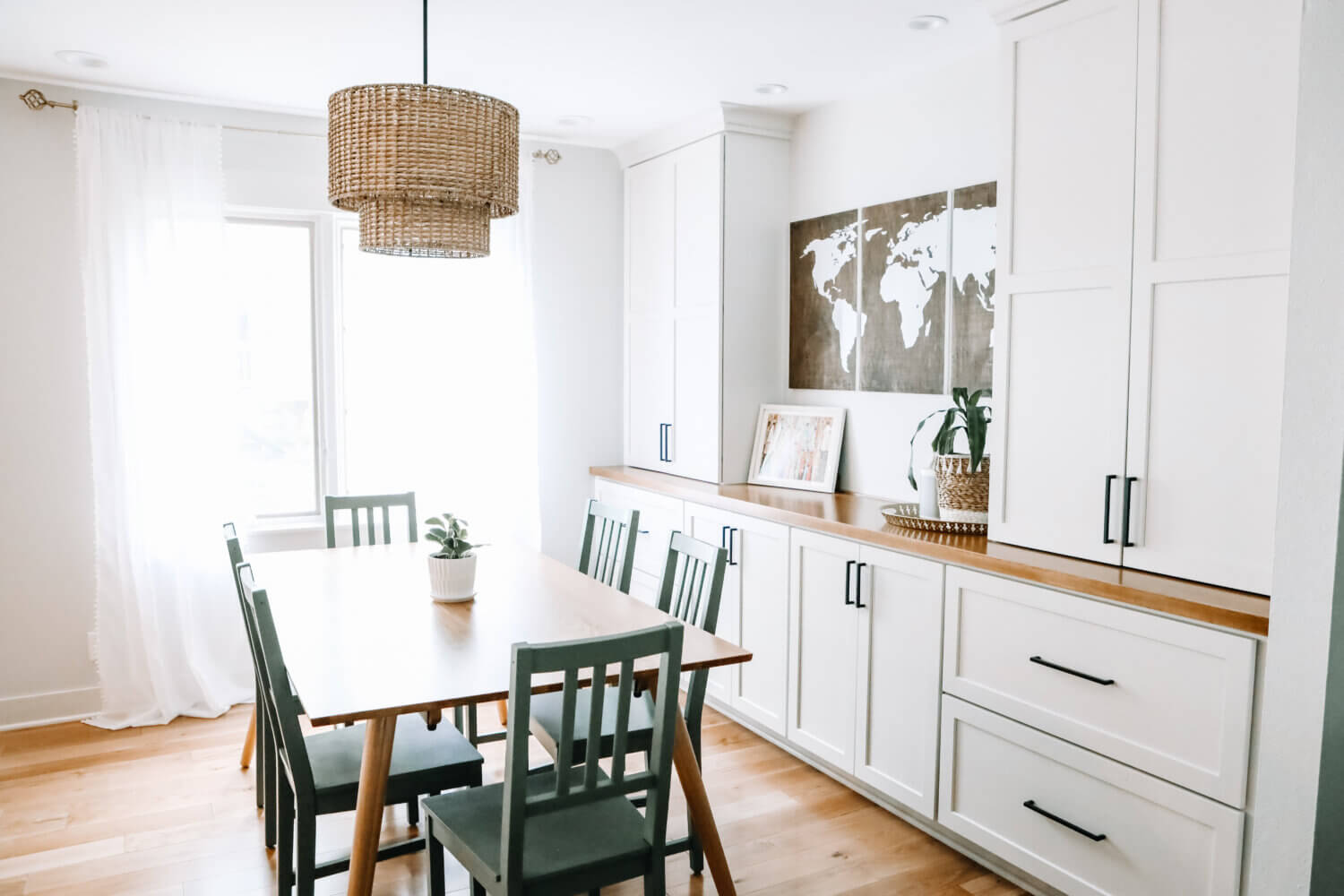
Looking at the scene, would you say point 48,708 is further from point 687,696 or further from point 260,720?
point 687,696

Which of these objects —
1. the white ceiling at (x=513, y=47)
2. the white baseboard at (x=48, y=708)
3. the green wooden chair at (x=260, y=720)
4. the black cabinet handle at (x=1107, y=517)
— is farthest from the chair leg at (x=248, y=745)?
the black cabinet handle at (x=1107, y=517)

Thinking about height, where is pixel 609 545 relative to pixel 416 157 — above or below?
below

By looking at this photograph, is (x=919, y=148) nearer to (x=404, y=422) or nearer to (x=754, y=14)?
(x=754, y=14)

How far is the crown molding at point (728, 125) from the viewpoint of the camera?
12.7ft

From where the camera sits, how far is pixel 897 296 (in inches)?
138

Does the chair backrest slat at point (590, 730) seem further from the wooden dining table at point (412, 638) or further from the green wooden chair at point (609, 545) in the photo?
the green wooden chair at point (609, 545)

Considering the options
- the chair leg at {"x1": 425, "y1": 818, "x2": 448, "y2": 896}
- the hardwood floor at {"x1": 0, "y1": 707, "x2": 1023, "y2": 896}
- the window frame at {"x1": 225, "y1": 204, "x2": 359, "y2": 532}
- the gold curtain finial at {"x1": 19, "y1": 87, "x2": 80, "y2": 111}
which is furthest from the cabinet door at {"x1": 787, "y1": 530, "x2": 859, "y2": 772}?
the gold curtain finial at {"x1": 19, "y1": 87, "x2": 80, "y2": 111}

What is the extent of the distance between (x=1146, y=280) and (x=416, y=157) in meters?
1.75

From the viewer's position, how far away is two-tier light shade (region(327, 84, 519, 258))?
212cm

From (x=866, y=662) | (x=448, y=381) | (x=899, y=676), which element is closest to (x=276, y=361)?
(x=448, y=381)

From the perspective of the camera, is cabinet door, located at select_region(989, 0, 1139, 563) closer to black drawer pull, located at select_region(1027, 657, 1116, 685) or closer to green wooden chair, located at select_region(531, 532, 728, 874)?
black drawer pull, located at select_region(1027, 657, 1116, 685)

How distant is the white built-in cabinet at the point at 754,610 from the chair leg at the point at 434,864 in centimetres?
159

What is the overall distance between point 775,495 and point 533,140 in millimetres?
2094

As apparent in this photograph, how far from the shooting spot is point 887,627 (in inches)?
116
